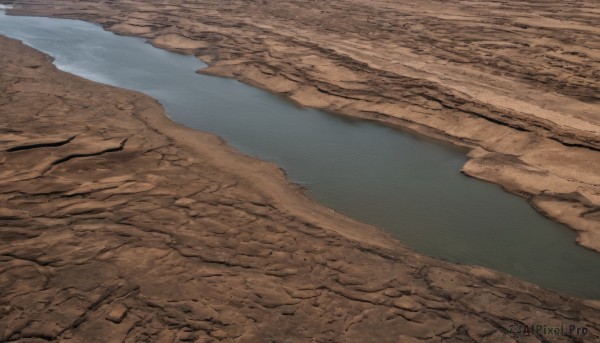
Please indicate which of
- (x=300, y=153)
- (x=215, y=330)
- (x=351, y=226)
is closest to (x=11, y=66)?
(x=300, y=153)

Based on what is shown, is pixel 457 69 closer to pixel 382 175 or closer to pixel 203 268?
pixel 382 175

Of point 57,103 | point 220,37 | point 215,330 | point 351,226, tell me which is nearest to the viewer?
point 215,330

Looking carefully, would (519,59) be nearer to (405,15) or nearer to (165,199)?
(405,15)

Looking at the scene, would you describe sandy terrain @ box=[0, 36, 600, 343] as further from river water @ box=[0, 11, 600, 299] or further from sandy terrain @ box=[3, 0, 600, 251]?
sandy terrain @ box=[3, 0, 600, 251]

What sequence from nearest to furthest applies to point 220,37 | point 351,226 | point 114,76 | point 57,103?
point 351,226 → point 57,103 → point 114,76 → point 220,37

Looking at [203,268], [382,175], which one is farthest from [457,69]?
[203,268]

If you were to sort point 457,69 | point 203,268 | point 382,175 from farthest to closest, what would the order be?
1. point 457,69
2. point 382,175
3. point 203,268
